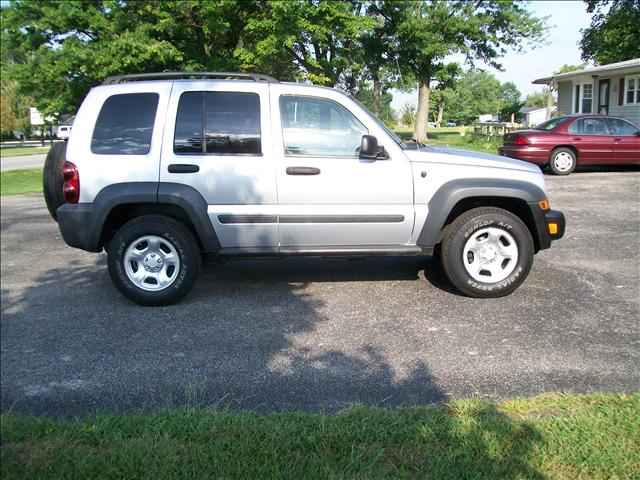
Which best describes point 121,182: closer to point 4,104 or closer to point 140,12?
point 140,12

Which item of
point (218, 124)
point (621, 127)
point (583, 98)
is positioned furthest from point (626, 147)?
point (583, 98)

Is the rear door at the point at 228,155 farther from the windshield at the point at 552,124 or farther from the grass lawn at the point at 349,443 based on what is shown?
the windshield at the point at 552,124

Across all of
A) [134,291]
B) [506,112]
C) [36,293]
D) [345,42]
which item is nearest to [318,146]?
[134,291]

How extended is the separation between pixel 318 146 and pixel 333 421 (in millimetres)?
2814

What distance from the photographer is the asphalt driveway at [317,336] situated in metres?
3.67

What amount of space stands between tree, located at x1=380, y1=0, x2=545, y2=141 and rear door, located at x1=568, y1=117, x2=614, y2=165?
16.0 meters

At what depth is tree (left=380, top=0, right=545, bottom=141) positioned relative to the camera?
31.7 meters

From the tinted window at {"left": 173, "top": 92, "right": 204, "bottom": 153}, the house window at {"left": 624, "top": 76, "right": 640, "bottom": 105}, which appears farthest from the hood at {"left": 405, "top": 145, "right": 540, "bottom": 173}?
the house window at {"left": 624, "top": 76, "right": 640, "bottom": 105}

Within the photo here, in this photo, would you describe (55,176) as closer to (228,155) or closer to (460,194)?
(228,155)

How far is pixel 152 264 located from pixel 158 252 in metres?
0.13

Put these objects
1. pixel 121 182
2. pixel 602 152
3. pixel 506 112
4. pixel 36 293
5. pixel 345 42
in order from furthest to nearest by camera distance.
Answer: pixel 506 112
pixel 345 42
pixel 602 152
pixel 36 293
pixel 121 182

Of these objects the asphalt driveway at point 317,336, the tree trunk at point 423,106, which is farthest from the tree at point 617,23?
the tree trunk at point 423,106

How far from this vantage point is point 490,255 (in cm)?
536

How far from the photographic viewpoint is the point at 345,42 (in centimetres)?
2759
